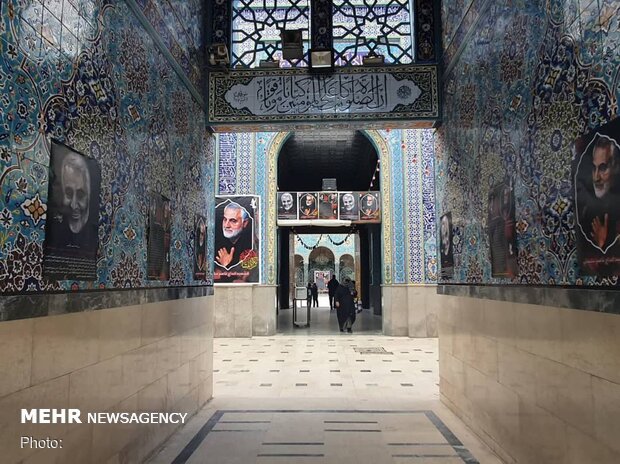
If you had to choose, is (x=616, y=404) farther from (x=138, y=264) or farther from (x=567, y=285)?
(x=138, y=264)

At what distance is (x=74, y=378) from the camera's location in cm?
190

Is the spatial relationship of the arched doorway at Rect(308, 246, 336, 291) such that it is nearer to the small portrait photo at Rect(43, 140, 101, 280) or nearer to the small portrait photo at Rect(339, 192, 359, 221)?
the small portrait photo at Rect(339, 192, 359, 221)

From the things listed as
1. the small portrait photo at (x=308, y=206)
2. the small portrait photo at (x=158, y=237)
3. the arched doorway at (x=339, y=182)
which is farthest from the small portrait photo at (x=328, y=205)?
the small portrait photo at (x=158, y=237)

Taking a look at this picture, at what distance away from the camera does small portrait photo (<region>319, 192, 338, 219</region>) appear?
397 inches

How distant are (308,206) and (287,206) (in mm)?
438

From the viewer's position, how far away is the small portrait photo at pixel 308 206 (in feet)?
33.0

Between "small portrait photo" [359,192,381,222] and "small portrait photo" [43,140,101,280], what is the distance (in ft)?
25.6

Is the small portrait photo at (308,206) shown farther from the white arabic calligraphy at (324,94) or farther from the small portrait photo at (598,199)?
the small portrait photo at (598,199)

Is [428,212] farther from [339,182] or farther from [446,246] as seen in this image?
[339,182]

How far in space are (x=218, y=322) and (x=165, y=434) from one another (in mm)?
5738

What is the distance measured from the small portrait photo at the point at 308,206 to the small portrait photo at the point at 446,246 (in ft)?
20.2

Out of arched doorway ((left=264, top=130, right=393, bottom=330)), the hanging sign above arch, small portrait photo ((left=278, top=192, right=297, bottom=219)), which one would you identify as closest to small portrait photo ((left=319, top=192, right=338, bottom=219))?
small portrait photo ((left=278, top=192, right=297, bottom=219))

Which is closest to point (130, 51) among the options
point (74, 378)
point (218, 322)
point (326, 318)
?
point (74, 378)

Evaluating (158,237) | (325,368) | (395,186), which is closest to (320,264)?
(395,186)
